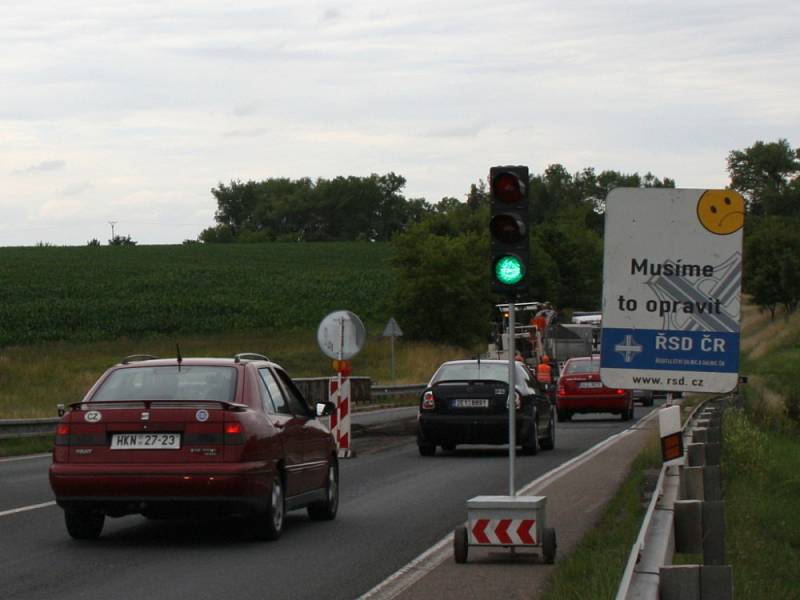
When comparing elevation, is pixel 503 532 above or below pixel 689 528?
below

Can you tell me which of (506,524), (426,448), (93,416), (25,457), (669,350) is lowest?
(25,457)

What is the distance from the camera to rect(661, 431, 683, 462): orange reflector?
36.7 ft

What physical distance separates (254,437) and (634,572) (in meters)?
6.81

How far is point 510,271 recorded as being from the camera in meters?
12.3

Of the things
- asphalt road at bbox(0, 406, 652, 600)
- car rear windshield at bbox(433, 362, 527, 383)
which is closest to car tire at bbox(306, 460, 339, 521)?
asphalt road at bbox(0, 406, 652, 600)

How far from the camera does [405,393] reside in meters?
50.1

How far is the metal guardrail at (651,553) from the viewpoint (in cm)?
603

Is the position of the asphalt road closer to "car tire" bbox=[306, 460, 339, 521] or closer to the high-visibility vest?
"car tire" bbox=[306, 460, 339, 521]

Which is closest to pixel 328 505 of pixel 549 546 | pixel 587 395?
pixel 549 546

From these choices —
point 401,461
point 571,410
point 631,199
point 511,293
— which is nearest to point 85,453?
point 511,293

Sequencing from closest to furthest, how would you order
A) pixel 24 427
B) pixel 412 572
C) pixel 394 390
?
pixel 412 572 → pixel 24 427 → pixel 394 390

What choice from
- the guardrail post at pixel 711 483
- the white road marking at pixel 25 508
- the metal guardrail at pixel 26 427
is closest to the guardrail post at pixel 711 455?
the guardrail post at pixel 711 483

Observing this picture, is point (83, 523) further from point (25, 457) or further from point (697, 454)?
point (25, 457)

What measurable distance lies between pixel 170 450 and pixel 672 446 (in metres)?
3.94
